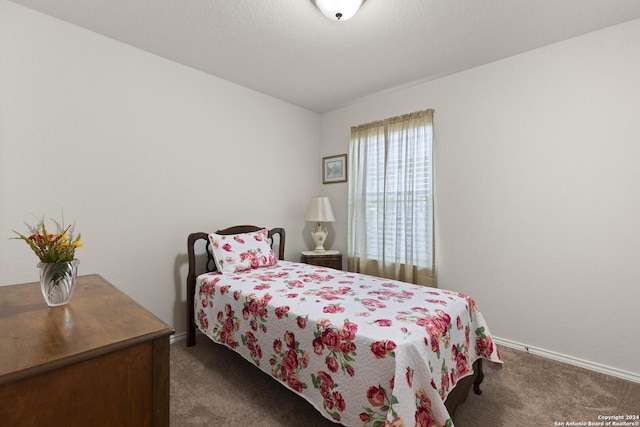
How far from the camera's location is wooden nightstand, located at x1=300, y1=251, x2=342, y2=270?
3.40 metres

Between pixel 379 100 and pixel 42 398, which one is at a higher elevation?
pixel 379 100

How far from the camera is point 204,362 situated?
7.60ft

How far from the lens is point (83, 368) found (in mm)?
830

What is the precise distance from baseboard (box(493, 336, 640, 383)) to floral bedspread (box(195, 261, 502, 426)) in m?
1.00

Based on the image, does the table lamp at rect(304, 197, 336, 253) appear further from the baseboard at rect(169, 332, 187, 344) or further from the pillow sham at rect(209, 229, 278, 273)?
the baseboard at rect(169, 332, 187, 344)

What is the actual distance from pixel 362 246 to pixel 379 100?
170cm

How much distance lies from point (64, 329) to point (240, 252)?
5.58 ft

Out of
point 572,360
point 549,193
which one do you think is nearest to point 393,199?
point 549,193

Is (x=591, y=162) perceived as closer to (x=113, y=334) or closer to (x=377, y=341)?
(x=377, y=341)

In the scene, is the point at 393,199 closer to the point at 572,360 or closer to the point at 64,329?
the point at 572,360

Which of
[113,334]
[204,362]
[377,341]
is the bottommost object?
[204,362]

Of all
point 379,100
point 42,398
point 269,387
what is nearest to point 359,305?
point 269,387

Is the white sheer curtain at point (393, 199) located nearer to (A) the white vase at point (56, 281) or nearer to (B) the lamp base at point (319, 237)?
(B) the lamp base at point (319, 237)

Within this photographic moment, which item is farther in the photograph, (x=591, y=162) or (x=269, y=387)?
(x=591, y=162)
